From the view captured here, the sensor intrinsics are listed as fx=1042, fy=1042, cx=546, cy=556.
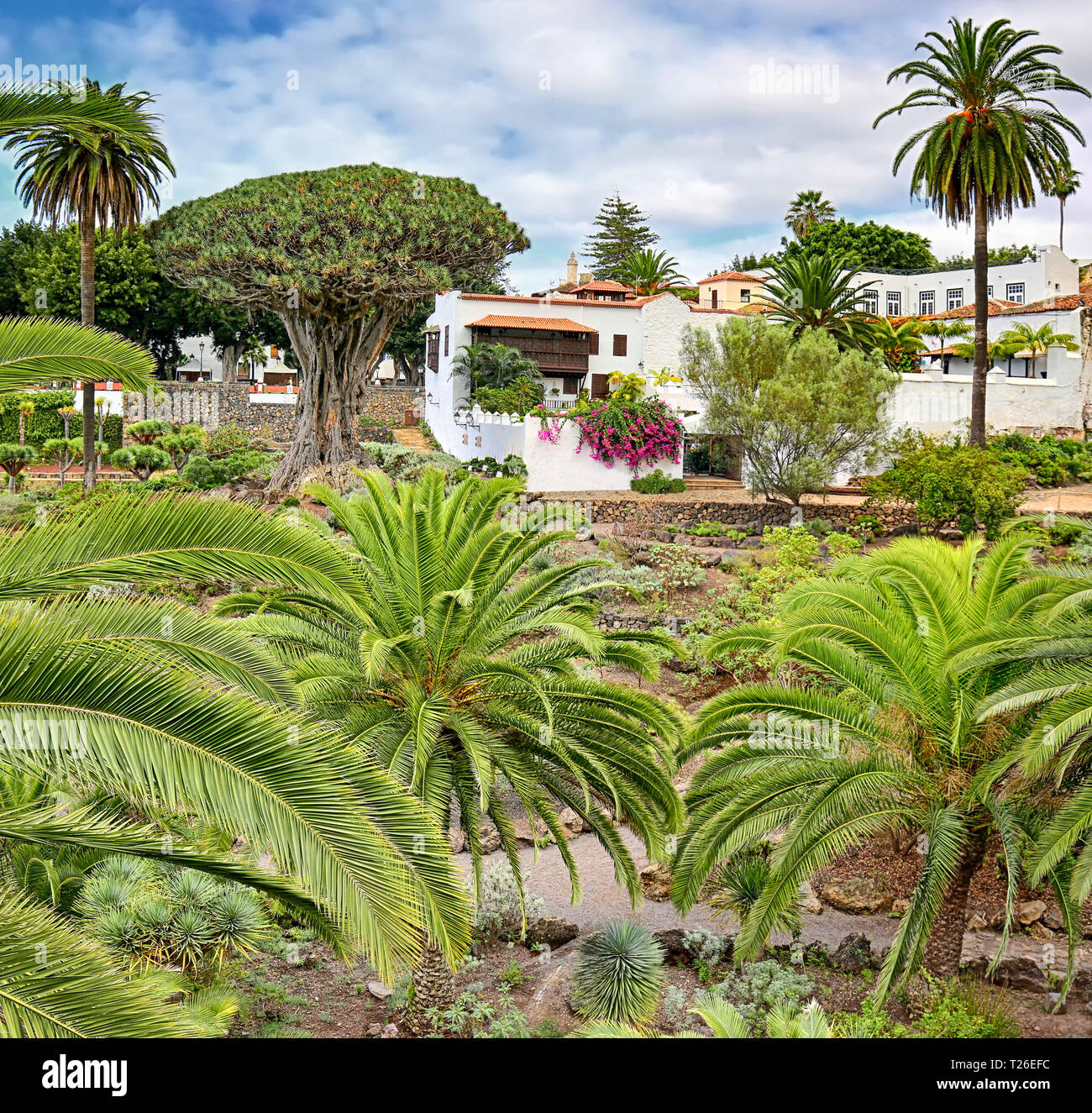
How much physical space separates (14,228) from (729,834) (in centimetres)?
6198

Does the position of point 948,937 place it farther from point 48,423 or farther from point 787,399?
point 48,423

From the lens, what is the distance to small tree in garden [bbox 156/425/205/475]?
3709 cm

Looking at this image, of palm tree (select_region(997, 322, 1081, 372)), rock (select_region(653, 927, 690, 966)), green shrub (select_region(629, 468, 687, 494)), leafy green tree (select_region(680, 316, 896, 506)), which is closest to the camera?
rock (select_region(653, 927, 690, 966))

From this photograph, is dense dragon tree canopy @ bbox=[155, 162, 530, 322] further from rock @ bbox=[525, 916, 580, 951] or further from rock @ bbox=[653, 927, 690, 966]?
rock @ bbox=[653, 927, 690, 966]

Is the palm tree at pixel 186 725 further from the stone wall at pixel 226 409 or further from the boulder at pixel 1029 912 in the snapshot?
the stone wall at pixel 226 409

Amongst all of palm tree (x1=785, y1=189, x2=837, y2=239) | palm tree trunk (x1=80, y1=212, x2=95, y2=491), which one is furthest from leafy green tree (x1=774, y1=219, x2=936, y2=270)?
palm tree trunk (x1=80, y1=212, x2=95, y2=491)

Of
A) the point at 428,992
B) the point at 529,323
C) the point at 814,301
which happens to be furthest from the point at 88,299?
the point at 428,992

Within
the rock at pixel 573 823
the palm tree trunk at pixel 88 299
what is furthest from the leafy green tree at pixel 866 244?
the rock at pixel 573 823

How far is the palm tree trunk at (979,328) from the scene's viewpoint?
31.8 metres

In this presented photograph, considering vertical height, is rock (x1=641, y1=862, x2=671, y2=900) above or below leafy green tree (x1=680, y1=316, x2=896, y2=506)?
below

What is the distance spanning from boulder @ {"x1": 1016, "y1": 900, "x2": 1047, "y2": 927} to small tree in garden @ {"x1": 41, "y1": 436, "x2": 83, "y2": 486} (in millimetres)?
29996

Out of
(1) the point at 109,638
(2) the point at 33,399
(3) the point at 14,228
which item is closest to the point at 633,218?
(3) the point at 14,228

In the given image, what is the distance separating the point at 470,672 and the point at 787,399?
65.2 feet

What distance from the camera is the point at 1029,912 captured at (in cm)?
1328
